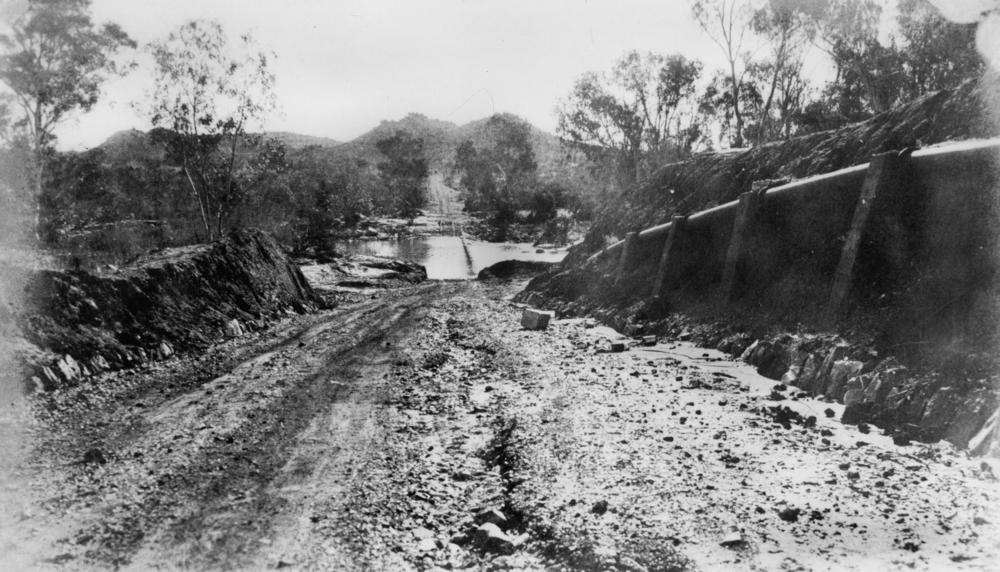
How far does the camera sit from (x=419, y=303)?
73.3 ft

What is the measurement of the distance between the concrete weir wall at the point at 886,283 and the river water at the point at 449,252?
33632mm

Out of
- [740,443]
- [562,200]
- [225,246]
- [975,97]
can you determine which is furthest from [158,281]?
[562,200]

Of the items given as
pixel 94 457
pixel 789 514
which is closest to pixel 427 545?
pixel 789 514

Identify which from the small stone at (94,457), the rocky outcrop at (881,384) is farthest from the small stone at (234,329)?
the rocky outcrop at (881,384)

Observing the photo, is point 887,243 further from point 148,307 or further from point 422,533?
point 148,307

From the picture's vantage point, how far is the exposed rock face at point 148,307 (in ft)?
28.3

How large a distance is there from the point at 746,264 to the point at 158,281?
13.1 meters

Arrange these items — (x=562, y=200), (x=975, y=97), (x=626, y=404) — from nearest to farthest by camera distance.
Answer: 1. (x=626, y=404)
2. (x=975, y=97)
3. (x=562, y=200)

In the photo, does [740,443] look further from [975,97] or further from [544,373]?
[975,97]

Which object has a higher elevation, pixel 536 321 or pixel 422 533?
pixel 422 533

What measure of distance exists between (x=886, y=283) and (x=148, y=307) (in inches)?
527

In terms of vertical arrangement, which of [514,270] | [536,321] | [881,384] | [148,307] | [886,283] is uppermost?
[886,283]

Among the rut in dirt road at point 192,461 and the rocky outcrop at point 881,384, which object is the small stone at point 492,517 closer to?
the rut in dirt road at point 192,461

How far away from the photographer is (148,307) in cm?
1116
